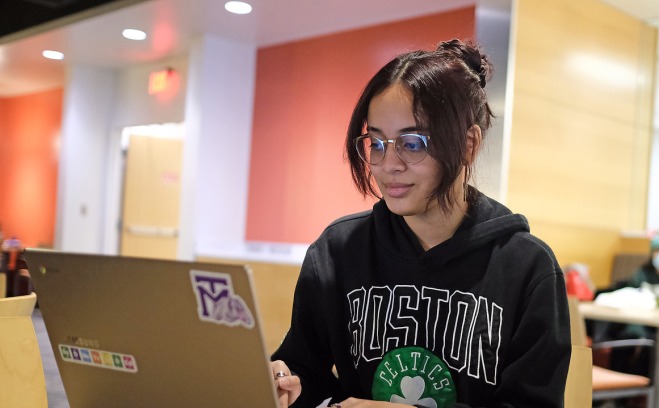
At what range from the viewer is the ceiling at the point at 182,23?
239 inches

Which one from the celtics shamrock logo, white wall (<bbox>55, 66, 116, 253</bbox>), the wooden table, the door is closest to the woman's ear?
the celtics shamrock logo

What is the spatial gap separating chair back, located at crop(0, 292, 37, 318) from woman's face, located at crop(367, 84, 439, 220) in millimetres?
851

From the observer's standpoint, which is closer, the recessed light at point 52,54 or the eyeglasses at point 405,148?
the eyeglasses at point 405,148

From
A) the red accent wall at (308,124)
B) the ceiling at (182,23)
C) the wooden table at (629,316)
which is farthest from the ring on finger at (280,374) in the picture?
the red accent wall at (308,124)

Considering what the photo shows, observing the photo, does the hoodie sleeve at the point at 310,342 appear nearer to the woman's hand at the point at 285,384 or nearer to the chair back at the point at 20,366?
the woman's hand at the point at 285,384

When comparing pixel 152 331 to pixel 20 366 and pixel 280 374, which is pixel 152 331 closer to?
pixel 280 374

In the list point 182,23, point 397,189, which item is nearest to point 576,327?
point 397,189

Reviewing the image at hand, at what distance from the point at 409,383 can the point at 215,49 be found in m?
6.60

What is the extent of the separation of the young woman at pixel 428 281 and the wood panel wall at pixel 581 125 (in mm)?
4122

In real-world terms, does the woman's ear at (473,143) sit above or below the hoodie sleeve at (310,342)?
above

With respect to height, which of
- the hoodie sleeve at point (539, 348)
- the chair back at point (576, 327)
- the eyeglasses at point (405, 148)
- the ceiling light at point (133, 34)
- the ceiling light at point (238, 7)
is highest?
the ceiling light at point (238, 7)

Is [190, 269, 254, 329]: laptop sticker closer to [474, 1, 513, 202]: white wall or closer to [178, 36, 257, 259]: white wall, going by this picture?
[474, 1, 513, 202]: white wall

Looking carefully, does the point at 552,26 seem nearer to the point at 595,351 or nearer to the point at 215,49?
the point at 595,351

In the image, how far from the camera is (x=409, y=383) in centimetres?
132
